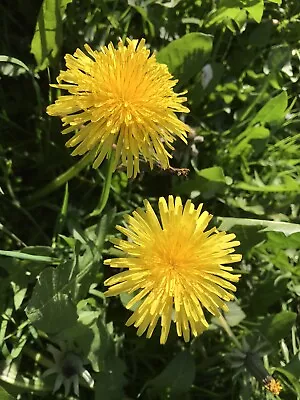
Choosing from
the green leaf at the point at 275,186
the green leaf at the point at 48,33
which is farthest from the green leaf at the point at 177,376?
the green leaf at the point at 48,33

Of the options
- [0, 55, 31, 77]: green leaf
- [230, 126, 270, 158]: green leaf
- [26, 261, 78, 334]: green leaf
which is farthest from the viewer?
[230, 126, 270, 158]: green leaf

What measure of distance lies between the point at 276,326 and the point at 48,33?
85 cm

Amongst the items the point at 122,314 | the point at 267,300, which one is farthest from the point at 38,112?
the point at 267,300

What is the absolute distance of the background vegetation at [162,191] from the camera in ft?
4.23

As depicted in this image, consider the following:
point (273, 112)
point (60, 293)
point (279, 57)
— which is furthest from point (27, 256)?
point (279, 57)

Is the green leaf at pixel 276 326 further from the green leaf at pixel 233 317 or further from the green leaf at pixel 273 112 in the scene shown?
the green leaf at pixel 273 112

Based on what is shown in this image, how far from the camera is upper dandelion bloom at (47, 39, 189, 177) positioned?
1.02 m

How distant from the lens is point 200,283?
1.08 m

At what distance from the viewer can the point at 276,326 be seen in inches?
→ 56.1

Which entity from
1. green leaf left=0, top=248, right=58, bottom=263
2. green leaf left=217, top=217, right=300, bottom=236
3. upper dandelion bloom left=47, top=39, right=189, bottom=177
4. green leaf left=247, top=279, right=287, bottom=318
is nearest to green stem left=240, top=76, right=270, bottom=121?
Result: green leaf left=217, top=217, right=300, bottom=236

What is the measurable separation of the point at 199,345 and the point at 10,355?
468mm

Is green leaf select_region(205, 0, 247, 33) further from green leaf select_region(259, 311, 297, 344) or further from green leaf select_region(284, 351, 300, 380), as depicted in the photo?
green leaf select_region(284, 351, 300, 380)

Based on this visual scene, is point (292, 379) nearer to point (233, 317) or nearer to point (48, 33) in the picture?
point (233, 317)

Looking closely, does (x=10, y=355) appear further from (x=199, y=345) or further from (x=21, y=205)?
(x=199, y=345)
